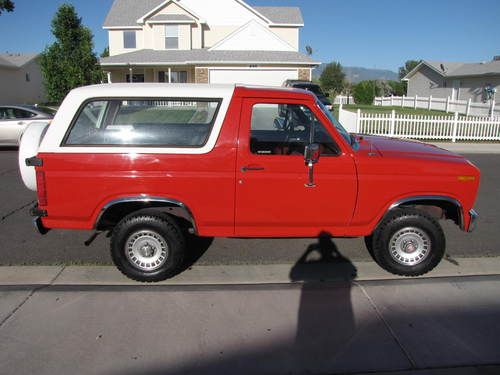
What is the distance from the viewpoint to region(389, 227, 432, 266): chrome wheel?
418 cm

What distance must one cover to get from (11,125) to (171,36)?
21.0 m

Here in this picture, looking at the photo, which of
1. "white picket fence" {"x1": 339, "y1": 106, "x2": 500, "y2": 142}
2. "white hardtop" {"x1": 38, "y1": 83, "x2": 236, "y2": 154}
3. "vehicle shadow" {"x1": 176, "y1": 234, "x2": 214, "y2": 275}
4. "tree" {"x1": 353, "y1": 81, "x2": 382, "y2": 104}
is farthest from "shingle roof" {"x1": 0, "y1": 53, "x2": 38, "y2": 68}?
"white hardtop" {"x1": 38, "y1": 83, "x2": 236, "y2": 154}

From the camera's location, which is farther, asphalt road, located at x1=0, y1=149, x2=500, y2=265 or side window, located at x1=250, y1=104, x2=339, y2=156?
asphalt road, located at x1=0, y1=149, x2=500, y2=265

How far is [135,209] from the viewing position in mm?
4266

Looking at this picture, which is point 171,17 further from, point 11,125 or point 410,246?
point 410,246

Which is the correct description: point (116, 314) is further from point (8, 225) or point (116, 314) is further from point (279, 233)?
point (8, 225)

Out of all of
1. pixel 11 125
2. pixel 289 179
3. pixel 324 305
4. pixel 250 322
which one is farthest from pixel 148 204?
pixel 11 125

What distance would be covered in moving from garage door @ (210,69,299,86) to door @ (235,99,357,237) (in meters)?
21.5

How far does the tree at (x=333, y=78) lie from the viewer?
170 ft

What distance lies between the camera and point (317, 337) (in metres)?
3.26

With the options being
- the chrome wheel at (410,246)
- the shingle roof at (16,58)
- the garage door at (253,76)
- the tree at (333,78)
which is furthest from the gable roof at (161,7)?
A: the chrome wheel at (410,246)

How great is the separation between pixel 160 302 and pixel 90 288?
784 millimetres

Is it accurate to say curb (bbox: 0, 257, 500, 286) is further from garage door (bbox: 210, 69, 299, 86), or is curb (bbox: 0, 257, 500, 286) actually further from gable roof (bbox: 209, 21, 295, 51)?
gable roof (bbox: 209, 21, 295, 51)

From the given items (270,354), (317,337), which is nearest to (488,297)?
(317,337)
